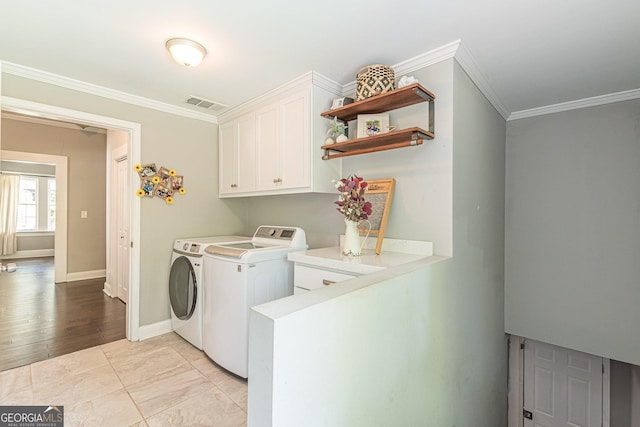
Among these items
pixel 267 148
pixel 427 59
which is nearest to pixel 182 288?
pixel 267 148

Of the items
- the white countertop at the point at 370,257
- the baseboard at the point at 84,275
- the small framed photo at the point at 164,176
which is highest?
the small framed photo at the point at 164,176

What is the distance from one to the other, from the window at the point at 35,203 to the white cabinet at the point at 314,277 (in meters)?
8.14

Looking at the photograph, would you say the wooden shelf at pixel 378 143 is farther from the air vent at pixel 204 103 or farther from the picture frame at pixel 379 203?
the air vent at pixel 204 103

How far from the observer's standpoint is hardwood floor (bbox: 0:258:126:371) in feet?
8.32

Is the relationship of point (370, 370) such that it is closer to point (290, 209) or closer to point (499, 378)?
point (290, 209)

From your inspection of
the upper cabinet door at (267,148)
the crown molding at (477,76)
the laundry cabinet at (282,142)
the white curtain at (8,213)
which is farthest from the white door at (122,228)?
the white curtain at (8,213)

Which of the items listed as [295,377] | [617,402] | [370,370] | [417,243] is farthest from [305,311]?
[617,402]

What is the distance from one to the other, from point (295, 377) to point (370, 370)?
40 cm

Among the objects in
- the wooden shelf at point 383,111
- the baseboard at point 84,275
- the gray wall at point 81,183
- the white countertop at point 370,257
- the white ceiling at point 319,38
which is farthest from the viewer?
the baseboard at point 84,275

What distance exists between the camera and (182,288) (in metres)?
2.74

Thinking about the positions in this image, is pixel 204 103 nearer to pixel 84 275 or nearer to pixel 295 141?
pixel 295 141

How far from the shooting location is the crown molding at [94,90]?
2.16m

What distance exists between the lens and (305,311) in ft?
2.87

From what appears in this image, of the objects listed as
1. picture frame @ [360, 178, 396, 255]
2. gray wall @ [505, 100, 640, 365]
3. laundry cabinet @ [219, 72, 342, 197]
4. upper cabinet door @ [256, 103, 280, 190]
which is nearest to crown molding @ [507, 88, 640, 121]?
gray wall @ [505, 100, 640, 365]
